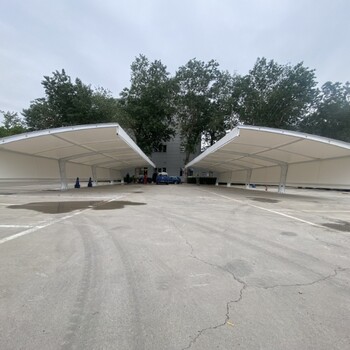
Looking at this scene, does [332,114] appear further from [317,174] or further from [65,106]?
[65,106]

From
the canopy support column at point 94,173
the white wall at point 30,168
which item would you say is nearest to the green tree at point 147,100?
the canopy support column at point 94,173

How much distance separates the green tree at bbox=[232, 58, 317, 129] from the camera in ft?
113

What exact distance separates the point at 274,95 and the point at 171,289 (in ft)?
120

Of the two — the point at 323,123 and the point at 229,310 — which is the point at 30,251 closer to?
the point at 229,310

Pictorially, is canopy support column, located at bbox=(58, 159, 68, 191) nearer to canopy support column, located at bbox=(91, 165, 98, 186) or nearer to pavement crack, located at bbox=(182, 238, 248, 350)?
canopy support column, located at bbox=(91, 165, 98, 186)

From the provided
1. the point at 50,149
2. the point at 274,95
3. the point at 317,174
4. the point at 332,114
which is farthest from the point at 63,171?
the point at 332,114

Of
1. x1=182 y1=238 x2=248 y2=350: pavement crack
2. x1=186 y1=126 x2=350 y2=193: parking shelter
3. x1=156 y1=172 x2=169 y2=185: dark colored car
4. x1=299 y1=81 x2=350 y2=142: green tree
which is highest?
x1=299 y1=81 x2=350 y2=142: green tree

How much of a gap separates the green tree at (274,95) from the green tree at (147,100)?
10.8m

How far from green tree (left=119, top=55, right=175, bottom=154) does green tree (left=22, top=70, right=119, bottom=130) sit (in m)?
3.76

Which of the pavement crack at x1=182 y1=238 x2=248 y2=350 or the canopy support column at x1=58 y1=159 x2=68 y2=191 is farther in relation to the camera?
the canopy support column at x1=58 y1=159 x2=68 y2=191

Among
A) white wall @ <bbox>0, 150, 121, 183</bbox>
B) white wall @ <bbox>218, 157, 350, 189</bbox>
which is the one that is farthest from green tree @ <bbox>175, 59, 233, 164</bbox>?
white wall @ <bbox>0, 150, 121, 183</bbox>

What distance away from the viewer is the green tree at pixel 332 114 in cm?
3356

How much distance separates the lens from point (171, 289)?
3.03 m

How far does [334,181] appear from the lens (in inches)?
599
